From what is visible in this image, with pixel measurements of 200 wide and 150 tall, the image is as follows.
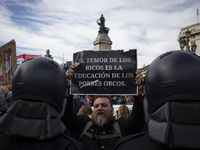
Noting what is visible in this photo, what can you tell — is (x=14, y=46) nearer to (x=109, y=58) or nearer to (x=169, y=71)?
(x=109, y=58)

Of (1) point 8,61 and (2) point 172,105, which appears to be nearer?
(2) point 172,105

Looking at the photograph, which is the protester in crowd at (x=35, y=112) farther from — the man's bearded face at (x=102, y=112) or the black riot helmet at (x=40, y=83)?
the man's bearded face at (x=102, y=112)

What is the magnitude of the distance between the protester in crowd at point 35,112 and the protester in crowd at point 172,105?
573 millimetres

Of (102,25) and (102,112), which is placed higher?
(102,25)

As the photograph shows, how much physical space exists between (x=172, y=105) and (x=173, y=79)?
211 millimetres

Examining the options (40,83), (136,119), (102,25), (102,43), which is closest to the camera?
(40,83)

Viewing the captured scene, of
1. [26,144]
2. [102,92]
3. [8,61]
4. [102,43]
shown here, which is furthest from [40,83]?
[102,43]

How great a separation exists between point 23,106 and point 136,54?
2.27 metres

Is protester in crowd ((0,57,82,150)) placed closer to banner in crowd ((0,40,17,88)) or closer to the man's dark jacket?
the man's dark jacket

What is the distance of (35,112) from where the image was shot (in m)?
1.42

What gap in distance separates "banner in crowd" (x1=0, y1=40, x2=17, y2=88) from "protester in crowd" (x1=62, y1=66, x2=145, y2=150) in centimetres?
515

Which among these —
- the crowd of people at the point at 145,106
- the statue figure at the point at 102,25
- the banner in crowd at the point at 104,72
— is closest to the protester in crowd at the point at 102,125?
the banner in crowd at the point at 104,72

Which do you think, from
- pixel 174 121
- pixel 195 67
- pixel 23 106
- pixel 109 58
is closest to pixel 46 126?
pixel 23 106

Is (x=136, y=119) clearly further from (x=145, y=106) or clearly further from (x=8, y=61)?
(x=8, y=61)
